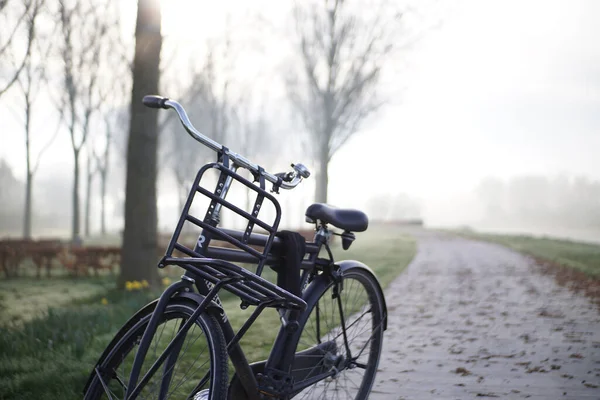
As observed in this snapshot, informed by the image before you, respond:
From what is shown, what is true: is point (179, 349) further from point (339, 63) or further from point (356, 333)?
point (339, 63)

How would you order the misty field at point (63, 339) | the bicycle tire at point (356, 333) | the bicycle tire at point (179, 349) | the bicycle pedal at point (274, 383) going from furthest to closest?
1. the misty field at point (63, 339)
2. the bicycle tire at point (356, 333)
3. the bicycle pedal at point (274, 383)
4. the bicycle tire at point (179, 349)

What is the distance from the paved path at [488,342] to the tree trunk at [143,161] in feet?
11.7

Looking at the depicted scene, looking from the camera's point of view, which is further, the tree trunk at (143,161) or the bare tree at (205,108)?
the bare tree at (205,108)

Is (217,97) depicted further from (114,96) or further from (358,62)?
(358,62)

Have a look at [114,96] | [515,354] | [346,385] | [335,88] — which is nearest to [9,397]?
[346,385]

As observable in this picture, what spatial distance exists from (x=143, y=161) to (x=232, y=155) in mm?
6108

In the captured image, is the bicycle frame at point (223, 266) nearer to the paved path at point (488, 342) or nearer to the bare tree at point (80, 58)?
the paved path at point (488, 342)

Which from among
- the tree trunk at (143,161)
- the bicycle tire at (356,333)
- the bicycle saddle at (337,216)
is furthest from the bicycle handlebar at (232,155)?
the tree trunk at (143,161)

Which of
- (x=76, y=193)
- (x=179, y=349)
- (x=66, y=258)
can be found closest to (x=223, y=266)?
(x=179, y=349)

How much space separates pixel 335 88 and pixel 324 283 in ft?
53.5

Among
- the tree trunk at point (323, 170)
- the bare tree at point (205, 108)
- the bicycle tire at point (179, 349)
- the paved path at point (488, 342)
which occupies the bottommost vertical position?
the paved path at point (488, 342)

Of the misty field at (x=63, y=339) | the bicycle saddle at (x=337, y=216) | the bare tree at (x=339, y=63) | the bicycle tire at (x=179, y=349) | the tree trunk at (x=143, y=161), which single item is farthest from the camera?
the bare tree at (x=339, y=63)

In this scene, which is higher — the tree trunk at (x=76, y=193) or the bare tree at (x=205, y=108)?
the bare tree at (x=205, y=108)

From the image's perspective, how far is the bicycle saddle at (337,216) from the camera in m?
3.21
